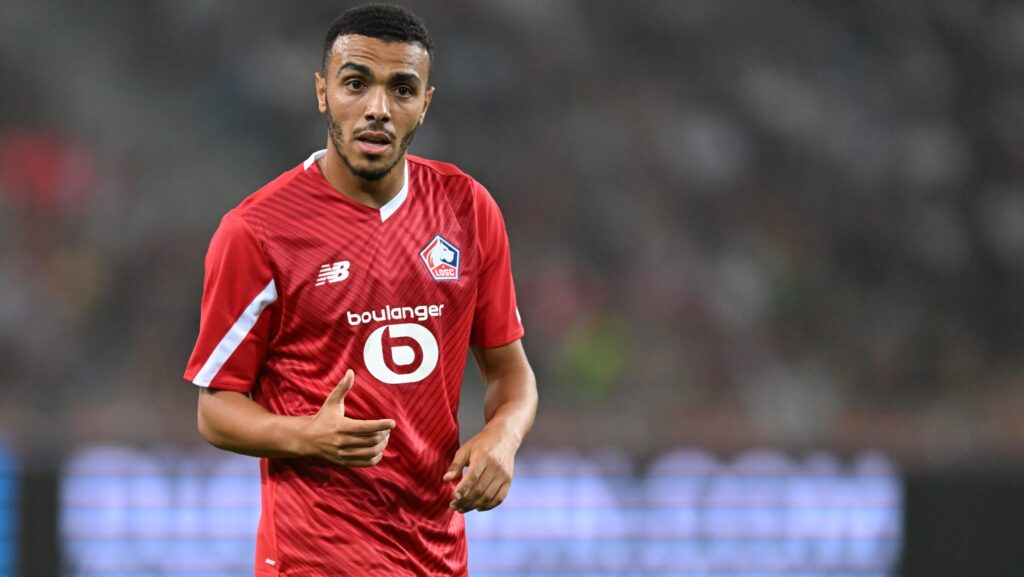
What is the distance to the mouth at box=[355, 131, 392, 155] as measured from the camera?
114 inches

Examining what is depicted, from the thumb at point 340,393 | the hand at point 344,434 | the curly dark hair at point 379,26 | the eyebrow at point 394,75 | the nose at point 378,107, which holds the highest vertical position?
the curly dark hair at point 379,26

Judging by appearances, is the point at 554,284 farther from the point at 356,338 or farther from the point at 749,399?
the point at 356,338

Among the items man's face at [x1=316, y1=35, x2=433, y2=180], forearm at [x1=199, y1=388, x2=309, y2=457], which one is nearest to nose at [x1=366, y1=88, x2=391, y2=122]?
man's face at [x1=316, y1=35, x2=433, y2=180]

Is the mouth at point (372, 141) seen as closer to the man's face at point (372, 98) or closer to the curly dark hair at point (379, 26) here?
the man's face at point (372, 98)

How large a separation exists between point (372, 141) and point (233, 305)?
467 mm

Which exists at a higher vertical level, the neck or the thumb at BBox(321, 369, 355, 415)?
the neck

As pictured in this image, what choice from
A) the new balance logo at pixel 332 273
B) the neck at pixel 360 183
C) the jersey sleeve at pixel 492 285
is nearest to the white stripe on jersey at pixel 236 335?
the new balance logo at pixel 332 273

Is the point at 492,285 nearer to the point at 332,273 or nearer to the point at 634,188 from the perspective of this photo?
the point at 332,273

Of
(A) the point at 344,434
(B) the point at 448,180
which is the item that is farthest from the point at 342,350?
(B) the point at 448,180

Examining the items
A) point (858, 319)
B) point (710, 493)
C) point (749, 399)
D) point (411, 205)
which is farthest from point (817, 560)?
point (411, 205)

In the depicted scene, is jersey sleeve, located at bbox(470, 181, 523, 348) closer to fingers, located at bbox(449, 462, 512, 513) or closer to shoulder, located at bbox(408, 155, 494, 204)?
shoulder, located at bbox(408, 155, 494, 204)

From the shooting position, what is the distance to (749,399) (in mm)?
7926

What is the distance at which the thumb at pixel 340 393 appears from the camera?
2.68m

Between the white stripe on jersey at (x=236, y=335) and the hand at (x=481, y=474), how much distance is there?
0.54 metres
